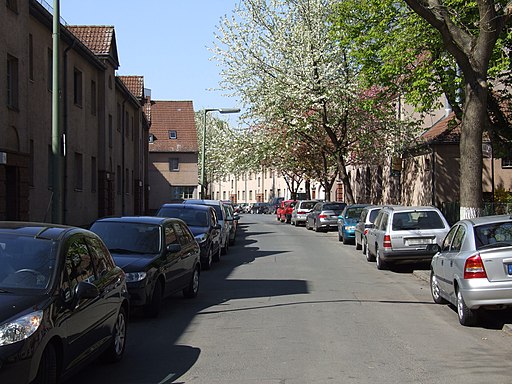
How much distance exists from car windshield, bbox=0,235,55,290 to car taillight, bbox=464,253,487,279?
225 inches

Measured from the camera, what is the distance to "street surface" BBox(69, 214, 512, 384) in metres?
7.36

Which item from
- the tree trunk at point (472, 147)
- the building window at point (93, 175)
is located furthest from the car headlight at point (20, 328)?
the building window at point (93, 175)

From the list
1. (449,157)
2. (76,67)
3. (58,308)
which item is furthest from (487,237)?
(449,157)

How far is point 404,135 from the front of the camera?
37.8 metres

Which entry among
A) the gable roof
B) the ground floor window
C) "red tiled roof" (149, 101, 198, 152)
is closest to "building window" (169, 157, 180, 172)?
"red tiled roof" (149, 101, 198, 152)

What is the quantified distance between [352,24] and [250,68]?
10.4 meters

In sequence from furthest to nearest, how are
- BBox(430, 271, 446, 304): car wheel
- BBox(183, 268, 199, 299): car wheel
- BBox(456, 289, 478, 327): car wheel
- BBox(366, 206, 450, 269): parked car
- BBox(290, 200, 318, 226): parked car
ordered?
BBox(290, 200, 318, 226): parked car → BBox(366, 206, 450, 269): parked car → BBox(183, 268, 199, 299): car wheel → BBox(430, 271, 446, 304): car wheel → BBox(456, 289, 478, 327): car wheel

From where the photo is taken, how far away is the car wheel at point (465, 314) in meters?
10.0

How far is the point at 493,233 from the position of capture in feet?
34.0

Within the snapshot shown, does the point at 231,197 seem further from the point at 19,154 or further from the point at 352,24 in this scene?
the point at 19,154

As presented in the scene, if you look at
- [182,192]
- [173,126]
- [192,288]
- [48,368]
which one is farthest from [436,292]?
[173,126]

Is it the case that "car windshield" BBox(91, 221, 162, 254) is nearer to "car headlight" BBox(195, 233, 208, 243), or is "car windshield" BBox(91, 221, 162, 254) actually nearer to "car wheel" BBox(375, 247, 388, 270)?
"car headlight" BBox(195, 233, 208, 243)

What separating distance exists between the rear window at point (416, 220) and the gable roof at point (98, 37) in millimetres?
18666

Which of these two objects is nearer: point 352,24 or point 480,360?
point 480,360
